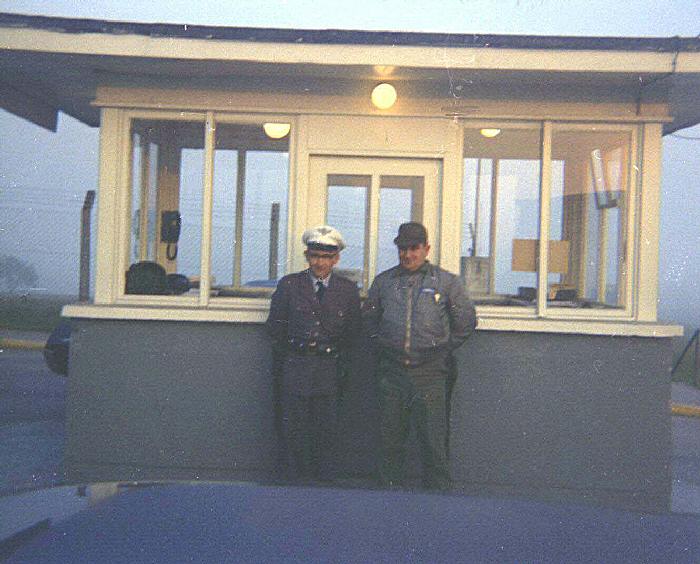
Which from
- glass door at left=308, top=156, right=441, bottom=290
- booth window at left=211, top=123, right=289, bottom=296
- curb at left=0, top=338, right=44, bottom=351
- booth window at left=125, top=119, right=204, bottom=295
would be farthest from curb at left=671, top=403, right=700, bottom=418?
curb at left=0, top=338, right=44, bottom=351

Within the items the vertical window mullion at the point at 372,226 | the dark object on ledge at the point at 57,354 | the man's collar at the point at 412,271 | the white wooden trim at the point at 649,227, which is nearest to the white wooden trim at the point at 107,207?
the vertical window mullion at the point at 372,226

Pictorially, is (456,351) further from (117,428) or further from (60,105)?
(60,105)

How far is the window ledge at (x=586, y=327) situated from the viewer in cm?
640

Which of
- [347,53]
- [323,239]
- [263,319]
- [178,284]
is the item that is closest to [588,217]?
[323,239]

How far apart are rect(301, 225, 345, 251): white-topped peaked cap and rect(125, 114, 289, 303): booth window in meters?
0.71

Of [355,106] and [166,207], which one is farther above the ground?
[355,106]

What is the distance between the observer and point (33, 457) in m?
7.60

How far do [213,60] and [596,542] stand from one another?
193 inches

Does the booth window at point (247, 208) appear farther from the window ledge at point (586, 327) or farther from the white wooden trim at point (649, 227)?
the white wooden trim at point (649, 227)

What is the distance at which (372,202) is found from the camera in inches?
264

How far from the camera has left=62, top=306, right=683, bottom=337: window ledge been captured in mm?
6418

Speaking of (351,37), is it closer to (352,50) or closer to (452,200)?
(352,50)

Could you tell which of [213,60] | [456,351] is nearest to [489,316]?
[456,351]

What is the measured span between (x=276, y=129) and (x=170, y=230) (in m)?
1.15
